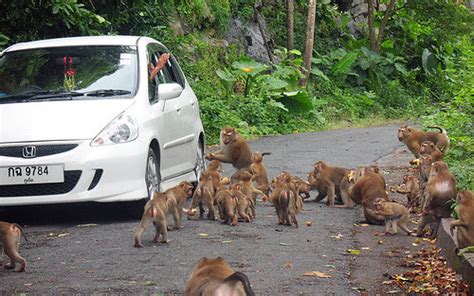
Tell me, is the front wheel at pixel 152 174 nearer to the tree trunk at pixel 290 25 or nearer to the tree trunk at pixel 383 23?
the tree trunk at pixel 290 25

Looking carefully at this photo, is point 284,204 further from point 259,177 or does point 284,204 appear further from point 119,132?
point 259,177

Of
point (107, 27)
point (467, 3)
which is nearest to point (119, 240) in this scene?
point (107, 27)

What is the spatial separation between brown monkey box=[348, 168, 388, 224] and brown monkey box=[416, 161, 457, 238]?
1021mm

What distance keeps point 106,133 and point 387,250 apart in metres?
3.01

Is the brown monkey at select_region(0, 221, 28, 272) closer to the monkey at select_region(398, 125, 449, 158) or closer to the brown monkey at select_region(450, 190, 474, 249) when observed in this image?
the brown monkey at select_region(450, 190, 474, 249)

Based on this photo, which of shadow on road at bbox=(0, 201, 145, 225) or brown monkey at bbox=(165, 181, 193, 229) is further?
shadow on road at bbox=(0, 201, 145, 225)

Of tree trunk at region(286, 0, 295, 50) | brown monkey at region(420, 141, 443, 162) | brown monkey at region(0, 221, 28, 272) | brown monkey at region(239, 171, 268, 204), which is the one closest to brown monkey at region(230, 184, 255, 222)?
brown monkey at region(239, 171, 268, 204)

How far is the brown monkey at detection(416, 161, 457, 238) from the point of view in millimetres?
9641

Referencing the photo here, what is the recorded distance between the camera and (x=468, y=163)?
40.1 feet

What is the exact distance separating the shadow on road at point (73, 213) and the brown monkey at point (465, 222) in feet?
12.2

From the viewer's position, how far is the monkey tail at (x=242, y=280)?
200 inches

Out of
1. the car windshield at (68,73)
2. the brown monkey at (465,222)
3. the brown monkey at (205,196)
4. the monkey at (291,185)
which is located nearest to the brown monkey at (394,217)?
the monkey at (291,185)

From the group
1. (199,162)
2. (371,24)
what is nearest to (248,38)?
(371,24)

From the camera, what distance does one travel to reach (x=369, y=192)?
11164 millimetres
